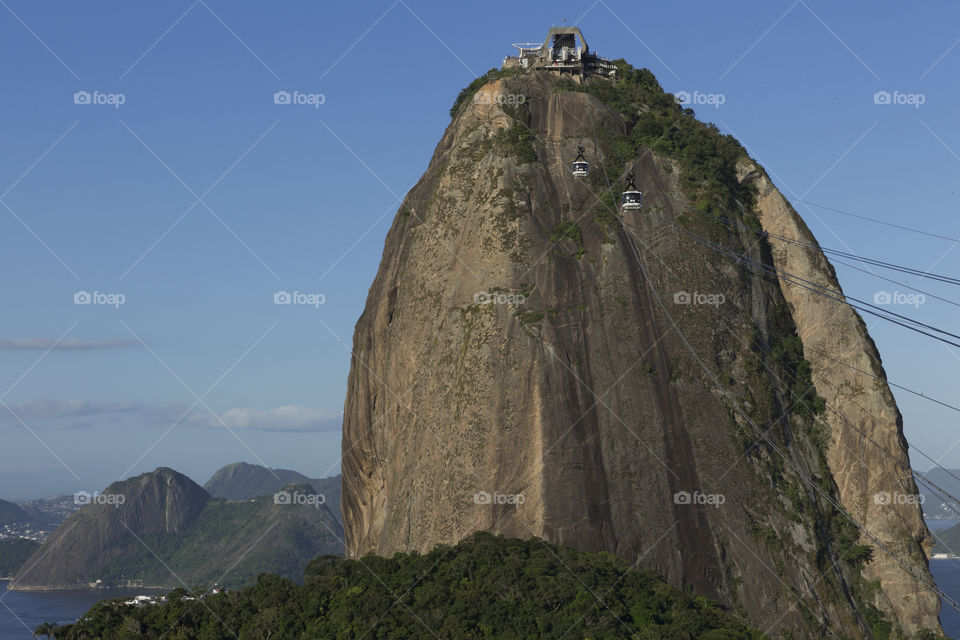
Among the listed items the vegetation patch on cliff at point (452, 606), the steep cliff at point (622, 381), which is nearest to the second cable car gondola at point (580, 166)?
the steep cliff at point (622, 381)

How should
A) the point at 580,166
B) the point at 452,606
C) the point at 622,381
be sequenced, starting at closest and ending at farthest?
the point at 452,606, the point at 622,381, the point at 580,166

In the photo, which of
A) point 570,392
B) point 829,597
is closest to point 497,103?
point 570,392

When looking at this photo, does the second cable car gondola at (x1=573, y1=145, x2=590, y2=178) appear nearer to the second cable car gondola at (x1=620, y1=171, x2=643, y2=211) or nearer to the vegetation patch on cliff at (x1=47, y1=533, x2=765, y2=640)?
the second cable car gondola at (x1=620, y1=171, x2=643, y2=211)

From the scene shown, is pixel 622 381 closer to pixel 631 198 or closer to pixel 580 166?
pixel 631 198

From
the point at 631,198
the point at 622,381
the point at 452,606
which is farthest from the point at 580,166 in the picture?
the point at 452,606

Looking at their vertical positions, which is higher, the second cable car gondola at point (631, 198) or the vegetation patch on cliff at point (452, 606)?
the second cable car gondola at point (631, 198)

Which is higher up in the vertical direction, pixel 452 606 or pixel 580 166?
pixel 580 166

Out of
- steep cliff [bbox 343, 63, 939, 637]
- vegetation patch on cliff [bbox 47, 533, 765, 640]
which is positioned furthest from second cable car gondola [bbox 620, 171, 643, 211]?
vegetation patch on cliff [bbox 47, 533, 765, 640]

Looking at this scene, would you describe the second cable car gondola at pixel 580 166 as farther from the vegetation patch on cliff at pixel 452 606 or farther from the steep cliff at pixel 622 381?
the vegetation patch on cliff at pixel 452 606
